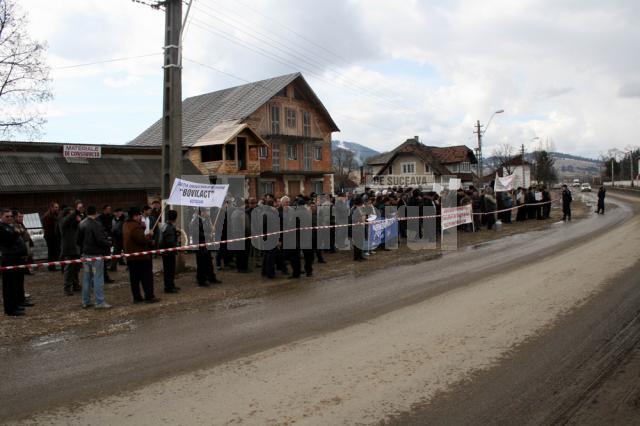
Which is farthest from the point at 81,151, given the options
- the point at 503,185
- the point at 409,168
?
the point at 409,168

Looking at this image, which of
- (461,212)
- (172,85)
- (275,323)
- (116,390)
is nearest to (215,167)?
(461,212)

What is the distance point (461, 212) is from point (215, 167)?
17.4m

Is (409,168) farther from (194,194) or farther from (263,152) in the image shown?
(194,194)

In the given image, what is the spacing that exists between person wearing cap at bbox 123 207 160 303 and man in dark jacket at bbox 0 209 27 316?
6.08 feet

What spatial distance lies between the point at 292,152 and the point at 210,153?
10.2 m

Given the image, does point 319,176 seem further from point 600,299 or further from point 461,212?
point 600,299

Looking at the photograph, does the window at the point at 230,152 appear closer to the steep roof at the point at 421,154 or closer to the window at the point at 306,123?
the window at the point at 306,123

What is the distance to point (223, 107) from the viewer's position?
133ft

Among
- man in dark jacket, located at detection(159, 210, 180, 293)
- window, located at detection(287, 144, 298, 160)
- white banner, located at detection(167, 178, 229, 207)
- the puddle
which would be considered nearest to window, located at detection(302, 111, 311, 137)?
window, located at detection(287, 144, 298, 160)

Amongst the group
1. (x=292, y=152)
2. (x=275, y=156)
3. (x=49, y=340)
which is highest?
(x=292, y=152)

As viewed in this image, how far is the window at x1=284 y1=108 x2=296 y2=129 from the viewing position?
42.5 m

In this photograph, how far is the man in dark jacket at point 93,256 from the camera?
9867mm

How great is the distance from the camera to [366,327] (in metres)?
7.70

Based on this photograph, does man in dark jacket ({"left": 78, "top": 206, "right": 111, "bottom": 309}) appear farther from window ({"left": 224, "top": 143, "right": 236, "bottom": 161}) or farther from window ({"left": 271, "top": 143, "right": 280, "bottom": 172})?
window ({"left": 271, "top": 143, "right": 280, "bottom": 172})
